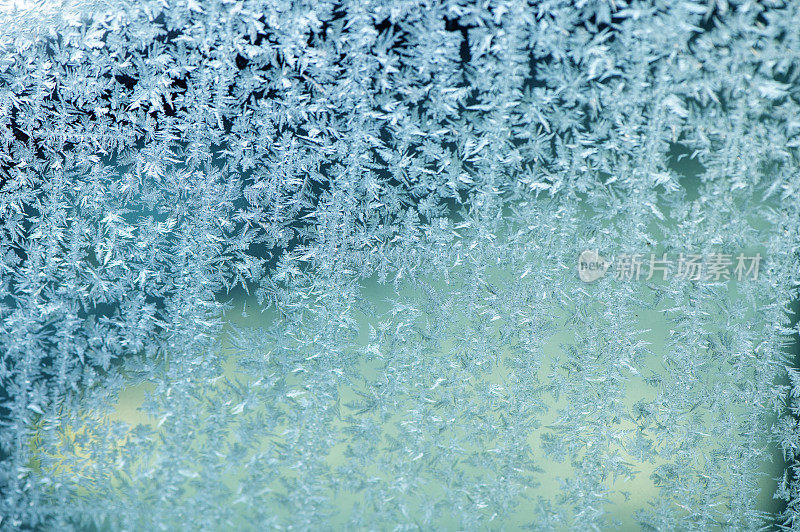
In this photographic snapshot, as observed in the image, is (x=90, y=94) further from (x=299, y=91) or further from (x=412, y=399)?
(x=412, y=399)

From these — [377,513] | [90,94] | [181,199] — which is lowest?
[377,513]

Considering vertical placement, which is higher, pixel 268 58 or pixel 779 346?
pixel 268 58

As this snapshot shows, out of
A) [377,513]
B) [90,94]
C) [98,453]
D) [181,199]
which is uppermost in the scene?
[90,94]

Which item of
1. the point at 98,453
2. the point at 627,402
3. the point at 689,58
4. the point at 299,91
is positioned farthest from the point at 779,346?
the point at 98,453

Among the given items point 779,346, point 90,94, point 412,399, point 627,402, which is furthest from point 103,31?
point 779,346

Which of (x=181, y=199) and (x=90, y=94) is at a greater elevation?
(x=90, y=94)

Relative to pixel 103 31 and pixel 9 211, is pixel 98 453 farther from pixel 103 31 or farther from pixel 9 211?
pixel 103 31
